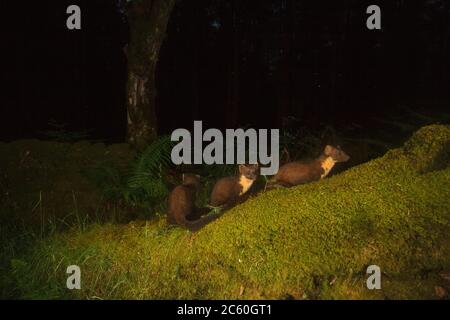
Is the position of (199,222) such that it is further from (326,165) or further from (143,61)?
(143,61)

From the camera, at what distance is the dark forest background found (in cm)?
2398

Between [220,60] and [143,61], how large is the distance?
71.8 ft

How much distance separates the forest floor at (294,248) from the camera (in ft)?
10.6

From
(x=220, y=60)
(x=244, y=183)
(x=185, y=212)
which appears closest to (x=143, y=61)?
(x=244, y=183)

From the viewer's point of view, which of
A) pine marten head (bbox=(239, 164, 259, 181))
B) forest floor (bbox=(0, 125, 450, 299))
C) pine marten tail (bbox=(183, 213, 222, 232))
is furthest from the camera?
pine marten head (bbox=(239, 164, 259, 181))

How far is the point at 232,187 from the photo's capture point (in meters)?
5.09

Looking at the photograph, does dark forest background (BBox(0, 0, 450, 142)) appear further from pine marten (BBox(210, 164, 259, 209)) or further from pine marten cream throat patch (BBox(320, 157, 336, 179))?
pine marten (BBox(210, 164, 259, 209))

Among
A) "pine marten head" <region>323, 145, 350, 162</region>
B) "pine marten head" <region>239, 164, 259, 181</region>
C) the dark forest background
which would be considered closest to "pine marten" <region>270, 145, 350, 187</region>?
"pine marten head" <region>323, 145, 350, 162</region>

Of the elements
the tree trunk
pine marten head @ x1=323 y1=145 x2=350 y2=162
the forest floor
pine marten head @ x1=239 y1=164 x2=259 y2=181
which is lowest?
the forest floor

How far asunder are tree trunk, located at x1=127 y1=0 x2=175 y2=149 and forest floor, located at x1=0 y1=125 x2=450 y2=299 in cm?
388

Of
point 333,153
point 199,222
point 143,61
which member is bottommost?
point 199,222

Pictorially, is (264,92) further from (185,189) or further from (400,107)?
(185,189)

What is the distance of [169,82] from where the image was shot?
28500mm
